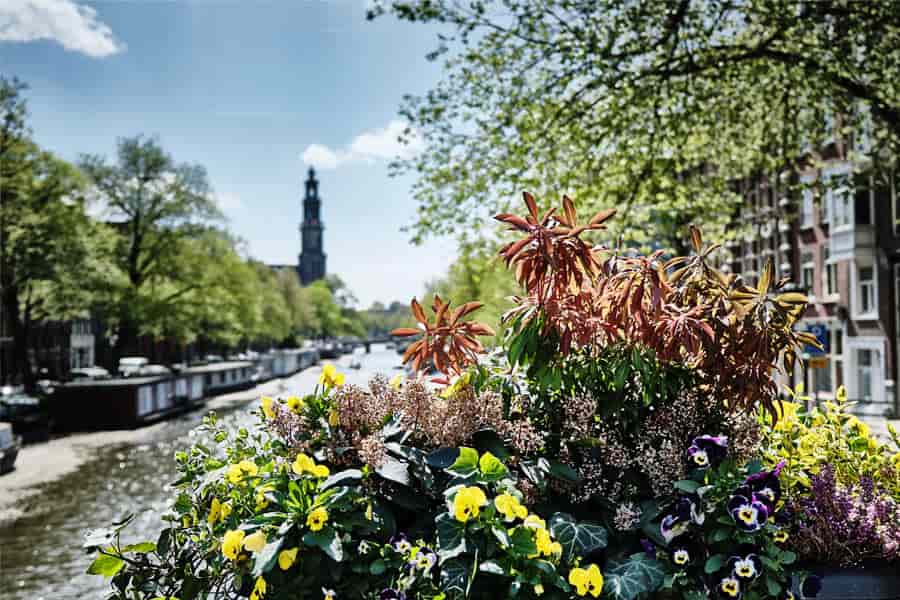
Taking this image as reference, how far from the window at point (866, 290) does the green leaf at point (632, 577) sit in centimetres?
2936

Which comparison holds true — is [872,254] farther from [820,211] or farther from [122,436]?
[122,436]

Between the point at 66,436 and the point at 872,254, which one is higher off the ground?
the point at 872,254

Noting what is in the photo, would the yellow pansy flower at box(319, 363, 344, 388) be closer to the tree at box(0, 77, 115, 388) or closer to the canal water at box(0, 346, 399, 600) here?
the canal water at box(0, 346, 399, 600)

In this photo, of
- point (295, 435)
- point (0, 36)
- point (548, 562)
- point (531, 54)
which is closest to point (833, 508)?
point (548, 562)

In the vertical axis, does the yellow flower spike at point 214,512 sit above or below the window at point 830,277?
below

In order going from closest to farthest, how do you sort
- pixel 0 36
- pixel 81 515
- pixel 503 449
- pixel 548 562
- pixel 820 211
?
1. pixel 548 562
2. pixel 503 449
3. pixel 81 515
4. pixel 0 36
5. pixel 820 211

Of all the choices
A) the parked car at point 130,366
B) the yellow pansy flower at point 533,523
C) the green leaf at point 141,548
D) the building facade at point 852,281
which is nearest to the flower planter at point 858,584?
the yellow pansy flower at point 533,523

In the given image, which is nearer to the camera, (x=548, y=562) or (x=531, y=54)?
(x=548, y=562)

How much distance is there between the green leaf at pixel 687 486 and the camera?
272 cm

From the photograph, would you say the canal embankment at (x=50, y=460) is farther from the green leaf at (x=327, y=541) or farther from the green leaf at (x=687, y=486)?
the green leaf at (x=687, y=486)

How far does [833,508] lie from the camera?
2.98 meters

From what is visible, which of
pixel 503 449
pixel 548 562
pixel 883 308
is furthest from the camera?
pixel 883 308

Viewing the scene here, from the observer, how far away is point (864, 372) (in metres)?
28.7

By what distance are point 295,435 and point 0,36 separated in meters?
26.9
